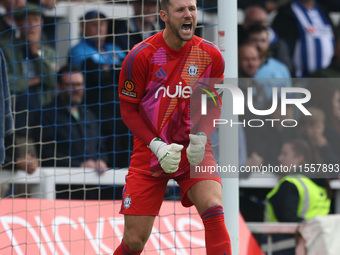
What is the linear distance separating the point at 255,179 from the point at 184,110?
2866 mm

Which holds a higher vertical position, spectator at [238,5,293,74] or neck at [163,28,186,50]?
spectator at [238,5,293,74]

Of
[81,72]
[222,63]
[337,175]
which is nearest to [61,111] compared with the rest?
[81,72]

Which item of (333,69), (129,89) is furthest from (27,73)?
(333,69)

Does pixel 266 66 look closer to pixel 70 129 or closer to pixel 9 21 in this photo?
pixel 70 129

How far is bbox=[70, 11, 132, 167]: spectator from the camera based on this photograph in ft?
22.0

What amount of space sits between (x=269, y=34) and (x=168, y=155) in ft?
13.2

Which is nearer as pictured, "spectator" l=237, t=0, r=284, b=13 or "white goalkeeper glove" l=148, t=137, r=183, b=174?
"white goalkeeper glove" l=148, t=137, r=183, b=174

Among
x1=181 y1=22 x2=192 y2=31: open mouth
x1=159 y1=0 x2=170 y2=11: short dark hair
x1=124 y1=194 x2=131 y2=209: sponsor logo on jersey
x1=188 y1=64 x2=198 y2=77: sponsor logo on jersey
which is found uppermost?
x1=159 y1=0 x2=170 y2=11: short dark hair

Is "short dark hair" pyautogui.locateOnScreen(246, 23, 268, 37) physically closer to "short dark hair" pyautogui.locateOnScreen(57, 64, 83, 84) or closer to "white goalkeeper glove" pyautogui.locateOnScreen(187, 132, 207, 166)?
"short dark hair" pyautogui.locateOnScreen(57, 64, 83, 84)

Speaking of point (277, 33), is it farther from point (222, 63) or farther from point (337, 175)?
point (222, 63)

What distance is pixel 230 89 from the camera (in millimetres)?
5207

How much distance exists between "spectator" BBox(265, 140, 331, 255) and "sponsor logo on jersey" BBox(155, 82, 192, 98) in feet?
8.00

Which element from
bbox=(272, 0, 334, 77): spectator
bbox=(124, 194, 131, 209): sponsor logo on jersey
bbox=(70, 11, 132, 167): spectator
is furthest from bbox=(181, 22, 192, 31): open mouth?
bbox=(272, 0, 334, 77): spectator

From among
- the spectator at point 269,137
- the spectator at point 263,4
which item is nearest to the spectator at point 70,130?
the spectator at point 269,137
